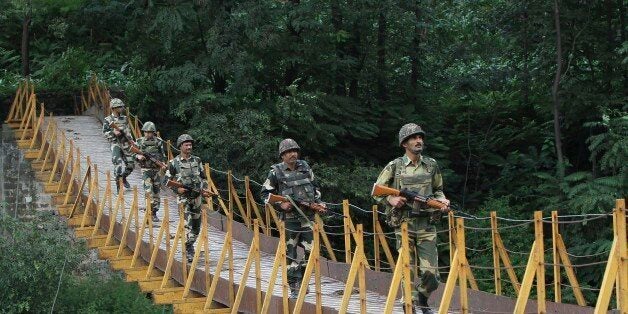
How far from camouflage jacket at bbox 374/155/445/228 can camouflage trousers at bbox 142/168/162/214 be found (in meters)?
8.04

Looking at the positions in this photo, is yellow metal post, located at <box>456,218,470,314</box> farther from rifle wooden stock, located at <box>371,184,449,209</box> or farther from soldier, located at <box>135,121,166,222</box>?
soldier, located at <box>135,121,166,222</box>

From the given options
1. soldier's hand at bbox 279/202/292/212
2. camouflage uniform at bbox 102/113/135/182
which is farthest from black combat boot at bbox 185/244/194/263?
soldier's hand at bbox 279/202/292/212

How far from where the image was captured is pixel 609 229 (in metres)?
21.2

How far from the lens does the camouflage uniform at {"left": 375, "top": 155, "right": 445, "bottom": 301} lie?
38.6ft

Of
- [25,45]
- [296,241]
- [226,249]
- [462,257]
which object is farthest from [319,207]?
[25,45]

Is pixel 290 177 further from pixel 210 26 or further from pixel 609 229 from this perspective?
pixel 210 26

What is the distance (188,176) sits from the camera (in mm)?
16547

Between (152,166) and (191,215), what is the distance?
2801mm

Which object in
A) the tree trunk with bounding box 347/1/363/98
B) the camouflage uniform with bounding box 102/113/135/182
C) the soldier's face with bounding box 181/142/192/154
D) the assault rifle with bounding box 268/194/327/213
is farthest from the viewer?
the tree trunk with bounding box 347/1/363/98

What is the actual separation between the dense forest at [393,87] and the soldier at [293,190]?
8.06 m

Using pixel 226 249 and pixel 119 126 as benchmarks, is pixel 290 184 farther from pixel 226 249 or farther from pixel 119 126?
pixel 119 126

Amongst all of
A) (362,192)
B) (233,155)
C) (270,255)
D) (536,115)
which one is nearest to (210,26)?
(233,155)

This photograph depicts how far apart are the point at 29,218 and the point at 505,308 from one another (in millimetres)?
13102

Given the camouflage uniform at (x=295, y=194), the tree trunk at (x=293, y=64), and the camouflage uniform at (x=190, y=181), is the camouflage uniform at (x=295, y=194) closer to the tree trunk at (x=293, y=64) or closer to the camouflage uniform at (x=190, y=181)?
the camouflage uniform at (x=190, y=181)
